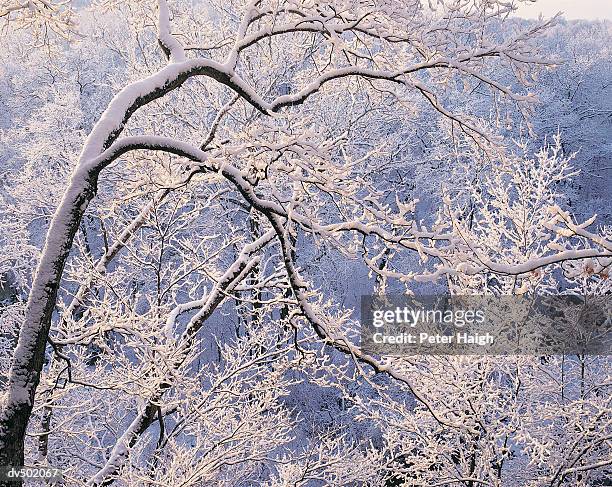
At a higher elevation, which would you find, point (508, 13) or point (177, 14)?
point (177, 14)

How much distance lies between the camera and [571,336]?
925 centimetres

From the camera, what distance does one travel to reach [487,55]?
155 inches

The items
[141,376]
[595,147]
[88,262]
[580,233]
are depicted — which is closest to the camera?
[580,233]

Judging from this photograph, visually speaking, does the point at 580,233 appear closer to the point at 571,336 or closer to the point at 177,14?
the point at 177,14

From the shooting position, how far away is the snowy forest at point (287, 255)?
3441mm

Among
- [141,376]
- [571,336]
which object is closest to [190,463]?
[141,376]

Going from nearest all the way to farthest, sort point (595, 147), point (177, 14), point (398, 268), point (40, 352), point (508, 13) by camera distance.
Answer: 1. point (40, 352)
2. point (508, 13)
3. point (177, 14)
4. point (398, 268)
5. point (595, 147)

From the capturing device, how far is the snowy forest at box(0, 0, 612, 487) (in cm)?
344

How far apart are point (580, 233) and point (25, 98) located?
2330 cm

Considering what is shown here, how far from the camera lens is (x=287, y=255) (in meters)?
3.67

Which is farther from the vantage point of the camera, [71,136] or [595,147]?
[595,147]

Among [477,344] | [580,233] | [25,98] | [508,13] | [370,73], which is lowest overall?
[477,344]

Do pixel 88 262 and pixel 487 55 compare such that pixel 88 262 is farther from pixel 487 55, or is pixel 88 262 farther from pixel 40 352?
pixel 487 55

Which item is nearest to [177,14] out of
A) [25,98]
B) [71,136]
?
[71,136]
